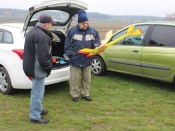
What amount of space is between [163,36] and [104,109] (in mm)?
2205

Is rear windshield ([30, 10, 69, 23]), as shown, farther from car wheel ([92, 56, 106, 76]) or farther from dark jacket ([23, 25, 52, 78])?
car wheel ([92, 56, 106, 76])

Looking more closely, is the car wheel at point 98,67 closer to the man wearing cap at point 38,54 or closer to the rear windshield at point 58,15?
the rear windshield at point 58,15

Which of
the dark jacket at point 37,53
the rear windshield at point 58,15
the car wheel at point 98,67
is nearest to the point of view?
the dark jacket at point 37,53

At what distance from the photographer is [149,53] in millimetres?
5508

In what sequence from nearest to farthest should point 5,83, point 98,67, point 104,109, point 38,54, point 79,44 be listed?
point 38,54, point 104,109, point 79,44, point 5,83, point 98,67

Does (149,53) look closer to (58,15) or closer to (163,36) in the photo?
(163,36)

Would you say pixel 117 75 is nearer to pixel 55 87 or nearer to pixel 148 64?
pixel 148 64

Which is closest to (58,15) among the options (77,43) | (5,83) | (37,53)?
(77,43)

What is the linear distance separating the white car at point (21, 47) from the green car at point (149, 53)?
1.49 m

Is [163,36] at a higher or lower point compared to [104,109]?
higher

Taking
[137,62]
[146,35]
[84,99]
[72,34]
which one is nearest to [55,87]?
[84,99]

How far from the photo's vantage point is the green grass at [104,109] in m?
3.84

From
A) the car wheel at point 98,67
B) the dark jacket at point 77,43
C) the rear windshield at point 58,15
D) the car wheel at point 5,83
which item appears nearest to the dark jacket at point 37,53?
the dark jacket at point 77,43

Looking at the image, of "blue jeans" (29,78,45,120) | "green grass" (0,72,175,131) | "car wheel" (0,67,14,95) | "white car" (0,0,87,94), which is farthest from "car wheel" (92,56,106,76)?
"blue jeans" (29,78,45,120)
